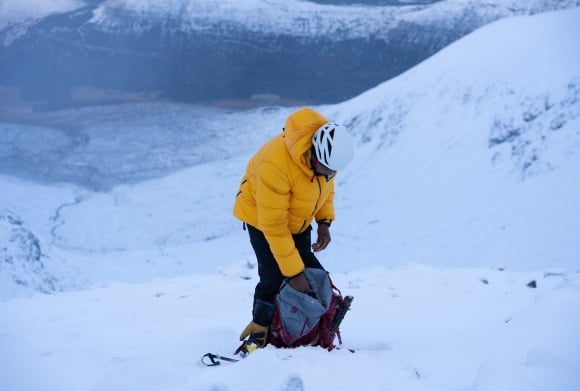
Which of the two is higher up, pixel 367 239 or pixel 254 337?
pixel 254 337

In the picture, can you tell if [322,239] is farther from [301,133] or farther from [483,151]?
[483,151]

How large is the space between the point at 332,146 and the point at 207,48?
3778cm

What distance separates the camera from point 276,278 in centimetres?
334

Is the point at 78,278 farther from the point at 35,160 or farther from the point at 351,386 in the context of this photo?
the point at 35,160

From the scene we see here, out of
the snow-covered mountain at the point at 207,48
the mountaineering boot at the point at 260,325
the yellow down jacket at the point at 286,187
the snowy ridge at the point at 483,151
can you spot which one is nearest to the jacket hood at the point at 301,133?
the yellow down jacket at the point at 286,187

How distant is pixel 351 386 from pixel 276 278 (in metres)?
0.95

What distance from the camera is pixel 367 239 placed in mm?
13469

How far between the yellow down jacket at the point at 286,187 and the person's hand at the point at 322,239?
0.95ft

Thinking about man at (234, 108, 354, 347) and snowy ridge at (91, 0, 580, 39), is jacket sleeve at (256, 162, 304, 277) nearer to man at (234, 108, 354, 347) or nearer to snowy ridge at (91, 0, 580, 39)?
man at (234, 108, 354, 347)

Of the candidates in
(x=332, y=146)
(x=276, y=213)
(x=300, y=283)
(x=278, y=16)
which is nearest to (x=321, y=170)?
(x=332, y=146)

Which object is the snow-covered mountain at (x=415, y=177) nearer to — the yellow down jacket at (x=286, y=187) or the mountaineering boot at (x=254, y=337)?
the mountaineering boot at (x=254, y=337)

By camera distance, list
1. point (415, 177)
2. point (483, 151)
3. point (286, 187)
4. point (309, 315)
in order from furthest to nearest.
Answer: point (415, 177) → point (483, 151) → point (309, 315) → point (286, 187)

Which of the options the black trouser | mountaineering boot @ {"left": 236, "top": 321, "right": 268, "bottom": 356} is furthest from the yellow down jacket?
mountaineering boot @ {"left": 236, "top": 321, "right": 268, "bottom": 356}

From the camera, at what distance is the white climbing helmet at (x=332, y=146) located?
273 cm
